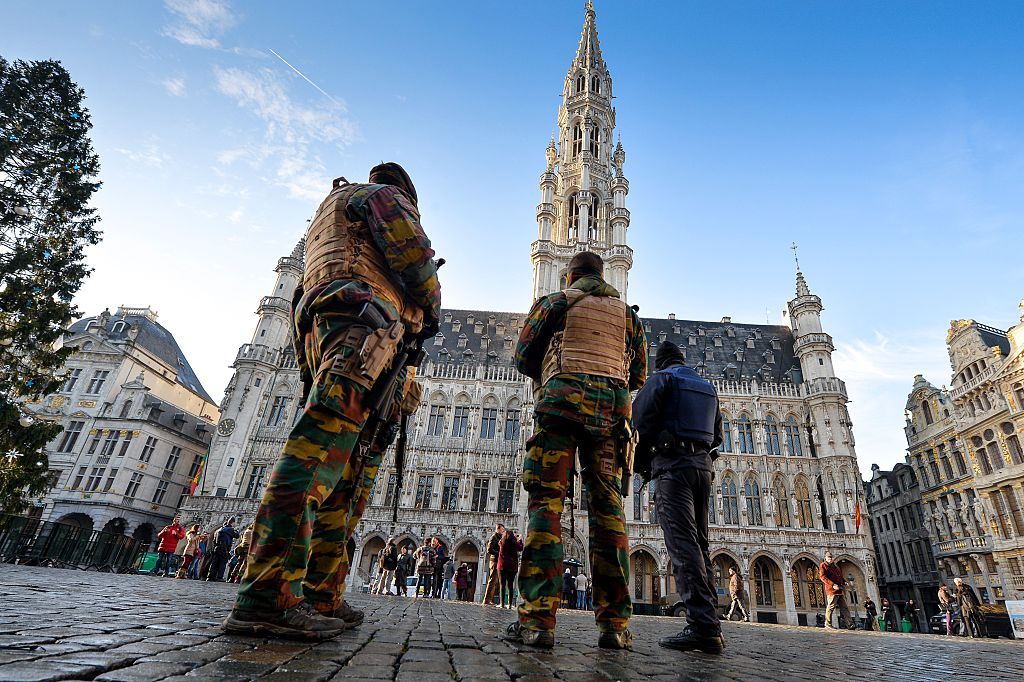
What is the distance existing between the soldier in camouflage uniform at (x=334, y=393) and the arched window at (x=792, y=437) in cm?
3295

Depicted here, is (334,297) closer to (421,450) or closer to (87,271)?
(87,271)

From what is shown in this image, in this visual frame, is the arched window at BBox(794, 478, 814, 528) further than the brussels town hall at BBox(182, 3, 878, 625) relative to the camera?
Yes

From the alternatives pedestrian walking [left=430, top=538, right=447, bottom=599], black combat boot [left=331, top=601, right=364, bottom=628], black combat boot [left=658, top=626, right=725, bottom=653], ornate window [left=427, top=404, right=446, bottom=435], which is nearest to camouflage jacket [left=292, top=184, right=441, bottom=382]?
black combat boot [left=331, top=601, right=364, bottom=628]

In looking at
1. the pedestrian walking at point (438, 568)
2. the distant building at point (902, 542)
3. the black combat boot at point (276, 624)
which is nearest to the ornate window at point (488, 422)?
the pedestrian walking at point (438, 568)

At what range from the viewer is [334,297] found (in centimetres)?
293

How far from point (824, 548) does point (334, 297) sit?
32221mm

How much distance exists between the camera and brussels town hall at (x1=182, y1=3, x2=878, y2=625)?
2698 cm

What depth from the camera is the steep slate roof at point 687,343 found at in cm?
3475

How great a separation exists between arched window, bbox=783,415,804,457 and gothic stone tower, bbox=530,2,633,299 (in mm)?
13450

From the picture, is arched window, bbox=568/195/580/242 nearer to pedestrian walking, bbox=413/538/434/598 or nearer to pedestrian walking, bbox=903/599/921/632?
pedestrian walking, bbox=413/538/434/598

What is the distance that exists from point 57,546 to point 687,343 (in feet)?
119

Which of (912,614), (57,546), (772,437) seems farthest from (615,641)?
(912,614)

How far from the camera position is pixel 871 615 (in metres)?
24.1

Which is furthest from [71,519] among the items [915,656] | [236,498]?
[915,656]
